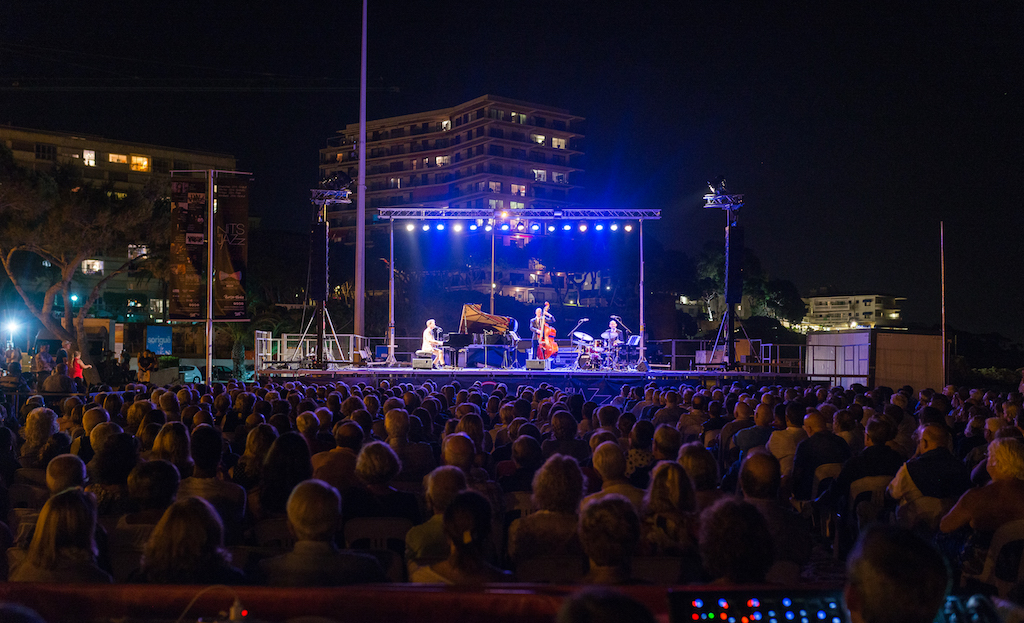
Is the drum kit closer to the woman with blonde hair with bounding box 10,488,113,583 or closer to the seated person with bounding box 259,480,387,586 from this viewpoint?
the seated person with bounding box 259,480,387,586

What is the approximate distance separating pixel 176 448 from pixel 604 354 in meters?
16.6

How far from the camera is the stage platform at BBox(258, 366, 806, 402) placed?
745 inches

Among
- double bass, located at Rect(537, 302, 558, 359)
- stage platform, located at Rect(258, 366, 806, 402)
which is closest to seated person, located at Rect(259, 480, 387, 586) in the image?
stage platform, located at Rect(258, 366, 806, 402)

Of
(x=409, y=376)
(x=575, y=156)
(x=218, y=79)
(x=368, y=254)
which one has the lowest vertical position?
(x=409, y=376)

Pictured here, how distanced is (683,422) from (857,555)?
266 inches

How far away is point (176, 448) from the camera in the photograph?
197 inches

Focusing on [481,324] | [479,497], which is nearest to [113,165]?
[481,324]

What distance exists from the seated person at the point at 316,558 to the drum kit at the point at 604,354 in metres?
17.8

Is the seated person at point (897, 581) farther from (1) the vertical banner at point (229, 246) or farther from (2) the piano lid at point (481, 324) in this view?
(2) the piano lid at point (481, 324)

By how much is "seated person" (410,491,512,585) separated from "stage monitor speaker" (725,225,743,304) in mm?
17786

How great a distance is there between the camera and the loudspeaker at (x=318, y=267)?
65.3 ft

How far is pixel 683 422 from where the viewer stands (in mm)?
8516

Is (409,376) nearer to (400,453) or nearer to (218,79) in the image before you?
(400,453)

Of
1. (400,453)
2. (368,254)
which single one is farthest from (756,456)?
(368,254)
